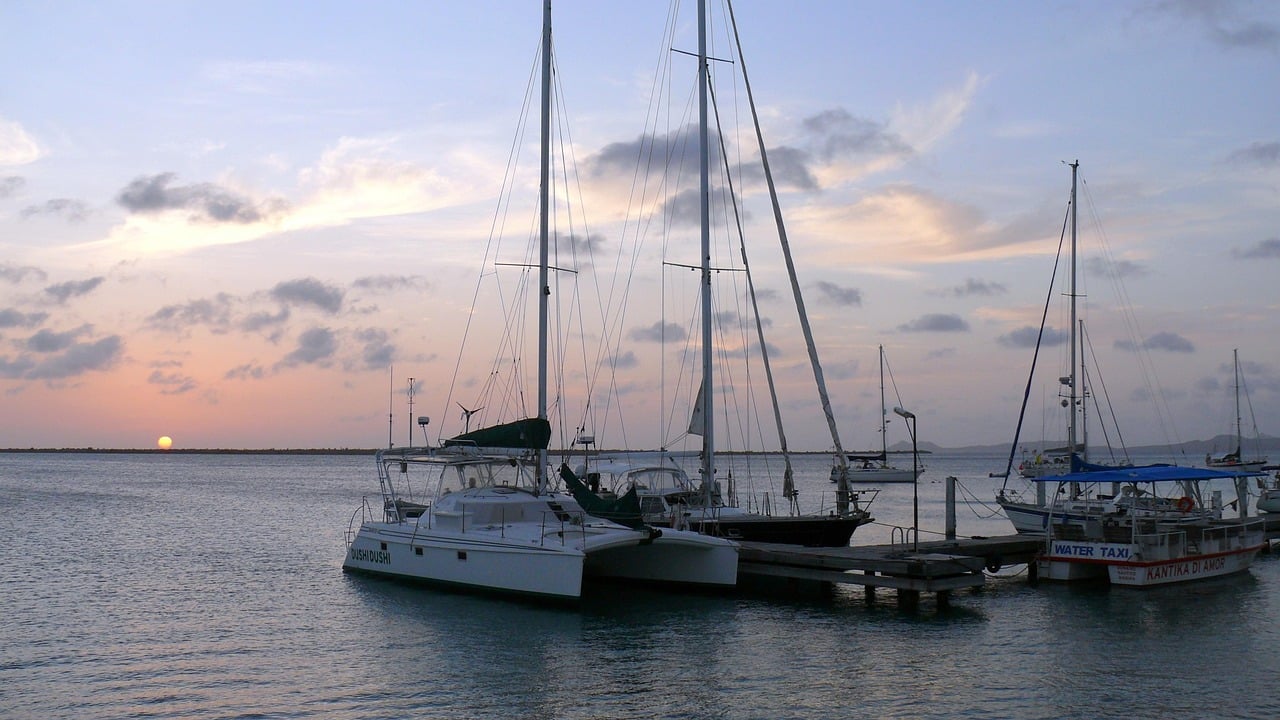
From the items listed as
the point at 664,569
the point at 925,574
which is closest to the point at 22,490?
the point at 664,569

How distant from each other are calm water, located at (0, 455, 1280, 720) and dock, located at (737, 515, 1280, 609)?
0.65 metres

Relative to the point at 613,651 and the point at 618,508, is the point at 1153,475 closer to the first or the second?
the point at 618,508

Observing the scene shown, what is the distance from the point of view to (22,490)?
89562mm

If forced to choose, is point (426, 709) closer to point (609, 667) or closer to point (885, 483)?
point (609, 667)

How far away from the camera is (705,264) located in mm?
32812

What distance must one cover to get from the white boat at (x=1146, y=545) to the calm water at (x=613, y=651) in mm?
672

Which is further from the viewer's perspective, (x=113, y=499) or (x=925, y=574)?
(x=113, y=499)

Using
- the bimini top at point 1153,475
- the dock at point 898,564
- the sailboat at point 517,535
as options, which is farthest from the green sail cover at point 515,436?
the bimini top at point 1153,475

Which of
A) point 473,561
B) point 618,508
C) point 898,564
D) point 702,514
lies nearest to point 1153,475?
point 898,564

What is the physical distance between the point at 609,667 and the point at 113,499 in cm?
6850

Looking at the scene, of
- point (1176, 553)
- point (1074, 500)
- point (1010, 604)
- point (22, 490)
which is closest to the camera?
point (1010, 604)

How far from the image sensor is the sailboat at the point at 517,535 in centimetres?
2470

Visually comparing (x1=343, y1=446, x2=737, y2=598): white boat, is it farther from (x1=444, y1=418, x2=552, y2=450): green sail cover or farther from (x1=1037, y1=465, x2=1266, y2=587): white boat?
(x1=1037, y1=465, x2=1266, y2=587): white boat

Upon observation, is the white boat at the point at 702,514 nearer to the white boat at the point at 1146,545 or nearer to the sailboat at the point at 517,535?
the sailboat at the point at 517,535
